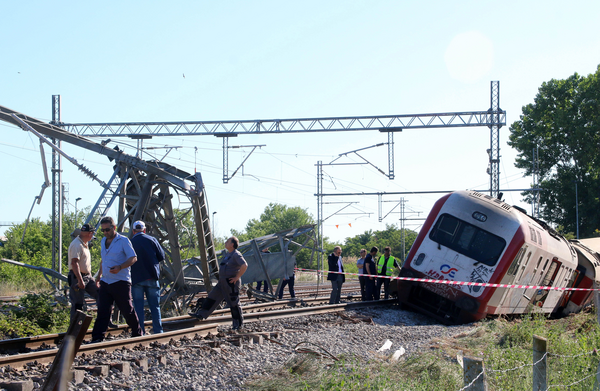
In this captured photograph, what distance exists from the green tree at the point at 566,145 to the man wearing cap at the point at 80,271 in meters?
42.3

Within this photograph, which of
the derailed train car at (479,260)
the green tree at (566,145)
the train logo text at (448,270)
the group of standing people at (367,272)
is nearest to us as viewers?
the derailed train car at (479,260)

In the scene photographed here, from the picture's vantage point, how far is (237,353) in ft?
23.3

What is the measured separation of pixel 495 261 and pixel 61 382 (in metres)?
10.9

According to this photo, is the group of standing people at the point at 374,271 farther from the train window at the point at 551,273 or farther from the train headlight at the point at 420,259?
the train window at the point at 551,273

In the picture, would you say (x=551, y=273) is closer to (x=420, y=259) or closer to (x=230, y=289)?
(x=420, y=259)

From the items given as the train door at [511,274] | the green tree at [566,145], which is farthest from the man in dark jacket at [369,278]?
the green tree at [566,145]

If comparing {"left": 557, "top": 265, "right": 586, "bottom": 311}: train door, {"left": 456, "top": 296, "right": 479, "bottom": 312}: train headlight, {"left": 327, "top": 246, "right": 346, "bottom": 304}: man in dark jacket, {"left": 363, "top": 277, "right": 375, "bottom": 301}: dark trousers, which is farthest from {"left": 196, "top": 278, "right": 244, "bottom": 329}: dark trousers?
{"left": 557, "top": 265, "right": 586, "bottom": 311}: train door

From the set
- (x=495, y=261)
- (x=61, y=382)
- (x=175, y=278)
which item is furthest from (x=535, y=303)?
(x=61, y=382)

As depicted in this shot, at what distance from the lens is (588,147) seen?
143 ft

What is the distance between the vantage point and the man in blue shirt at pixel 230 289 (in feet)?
30.9

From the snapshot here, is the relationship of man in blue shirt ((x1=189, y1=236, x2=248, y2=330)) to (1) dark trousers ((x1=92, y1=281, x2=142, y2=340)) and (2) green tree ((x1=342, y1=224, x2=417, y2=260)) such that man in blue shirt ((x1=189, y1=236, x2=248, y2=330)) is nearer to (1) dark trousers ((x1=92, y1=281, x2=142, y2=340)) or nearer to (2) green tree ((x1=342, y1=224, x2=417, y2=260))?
(1) dark trousers ((x1=92, y1=281, x2=142, y2=340))

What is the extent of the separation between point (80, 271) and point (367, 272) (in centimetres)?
946

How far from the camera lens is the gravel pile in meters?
5.53

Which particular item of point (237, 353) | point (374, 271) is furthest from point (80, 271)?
point (374, 271)
